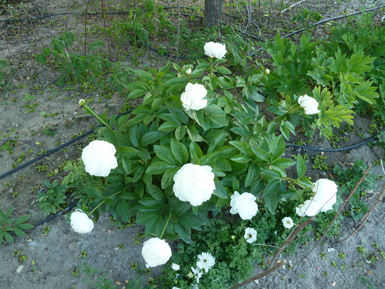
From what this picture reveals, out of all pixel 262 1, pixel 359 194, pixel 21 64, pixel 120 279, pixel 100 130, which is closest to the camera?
pixel 100 130

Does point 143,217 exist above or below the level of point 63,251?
above

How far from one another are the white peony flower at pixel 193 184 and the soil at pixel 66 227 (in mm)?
930

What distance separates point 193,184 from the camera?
108 centimetres

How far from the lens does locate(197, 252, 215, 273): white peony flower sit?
1.63 metres

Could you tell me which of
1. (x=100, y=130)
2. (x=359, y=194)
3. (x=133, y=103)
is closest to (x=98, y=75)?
(x=133, y=103)

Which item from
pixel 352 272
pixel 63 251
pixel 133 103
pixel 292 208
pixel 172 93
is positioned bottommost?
pixel 352 272

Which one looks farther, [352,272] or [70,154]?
[70,154]

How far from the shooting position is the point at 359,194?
2.23 meters

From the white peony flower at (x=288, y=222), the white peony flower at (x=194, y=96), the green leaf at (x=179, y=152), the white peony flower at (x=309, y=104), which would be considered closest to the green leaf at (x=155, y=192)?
the green leaf at (x=179, y=152)

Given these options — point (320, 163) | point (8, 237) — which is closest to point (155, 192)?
point (8, 237)

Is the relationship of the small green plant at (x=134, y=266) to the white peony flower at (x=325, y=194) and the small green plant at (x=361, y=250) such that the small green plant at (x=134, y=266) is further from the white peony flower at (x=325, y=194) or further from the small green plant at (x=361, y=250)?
the small green plant at (x=361, y=250)

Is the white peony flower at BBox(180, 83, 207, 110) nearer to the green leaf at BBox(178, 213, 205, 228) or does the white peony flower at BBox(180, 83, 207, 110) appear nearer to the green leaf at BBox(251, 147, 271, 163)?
the green leaf at BBox(251, 147, 271, 163)

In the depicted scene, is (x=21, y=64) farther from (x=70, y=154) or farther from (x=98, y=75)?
(x=70, y=154)

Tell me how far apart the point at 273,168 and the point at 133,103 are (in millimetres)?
1696
